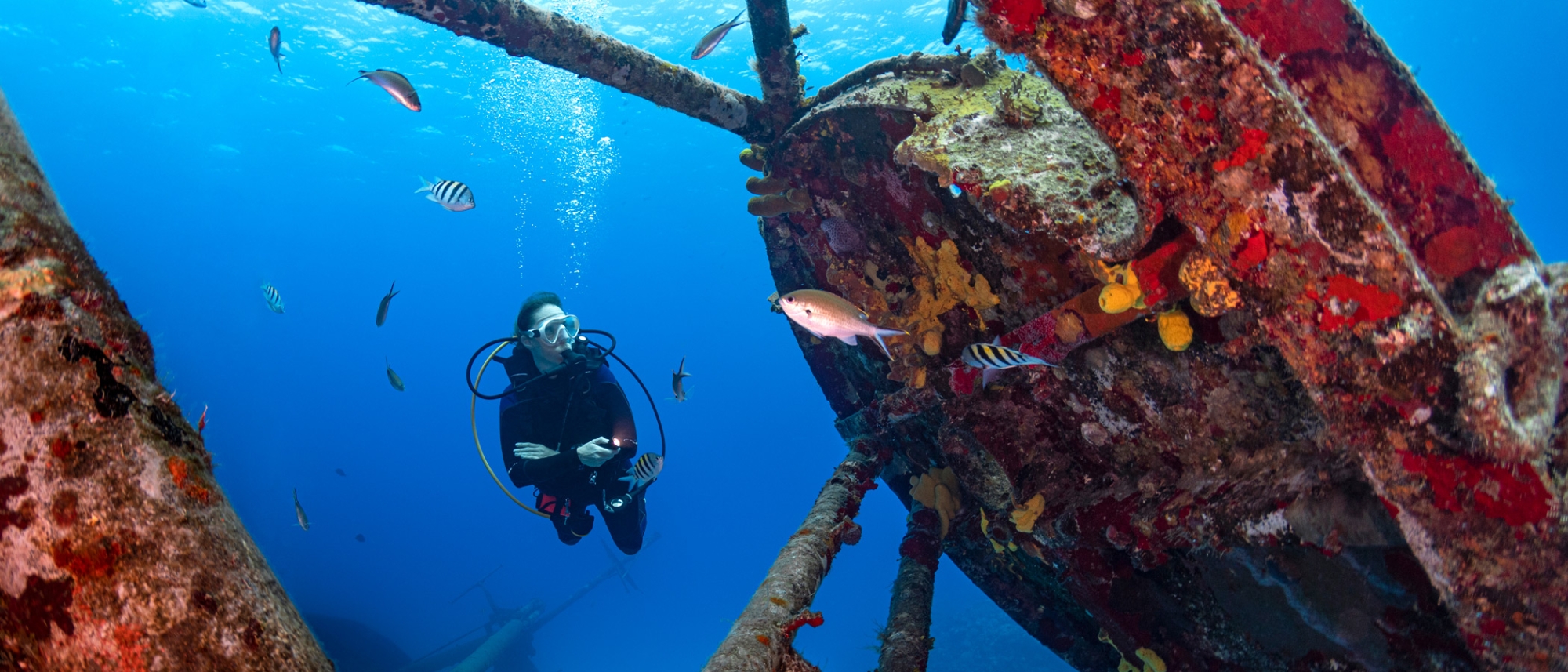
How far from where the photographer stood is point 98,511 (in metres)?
0.79

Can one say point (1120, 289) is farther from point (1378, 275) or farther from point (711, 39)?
point (711, 39)

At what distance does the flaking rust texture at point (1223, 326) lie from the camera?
1.72 m

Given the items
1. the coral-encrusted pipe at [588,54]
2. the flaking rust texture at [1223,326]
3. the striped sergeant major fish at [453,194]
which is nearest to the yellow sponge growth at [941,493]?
the flaking rust texture at [1223,326]

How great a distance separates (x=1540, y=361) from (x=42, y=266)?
144 inches

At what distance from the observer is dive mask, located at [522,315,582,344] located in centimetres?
595

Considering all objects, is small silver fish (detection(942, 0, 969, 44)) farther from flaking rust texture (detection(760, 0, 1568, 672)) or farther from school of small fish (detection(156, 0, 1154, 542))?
flaking rust texture (detection(760, 0, 1568, 672))

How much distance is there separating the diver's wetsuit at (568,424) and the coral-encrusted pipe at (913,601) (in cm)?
310

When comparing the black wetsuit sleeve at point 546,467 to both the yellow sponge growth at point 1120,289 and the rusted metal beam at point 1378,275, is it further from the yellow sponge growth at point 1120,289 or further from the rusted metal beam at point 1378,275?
the rusted metal beam at point 1378,275

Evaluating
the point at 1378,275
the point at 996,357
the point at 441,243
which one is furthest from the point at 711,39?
the point at 441,243

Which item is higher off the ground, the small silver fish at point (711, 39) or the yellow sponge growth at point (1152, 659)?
the small silver fish at point (711, 39)

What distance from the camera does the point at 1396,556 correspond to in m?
2.27

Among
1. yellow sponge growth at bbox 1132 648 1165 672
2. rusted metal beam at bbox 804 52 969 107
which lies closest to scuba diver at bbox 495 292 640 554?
rusted metal beam at bbox 804 52 969 107

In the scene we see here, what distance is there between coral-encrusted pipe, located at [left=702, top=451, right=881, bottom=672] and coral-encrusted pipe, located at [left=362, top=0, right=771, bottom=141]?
291 centimetres

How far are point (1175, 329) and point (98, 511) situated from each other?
3.16 metres
